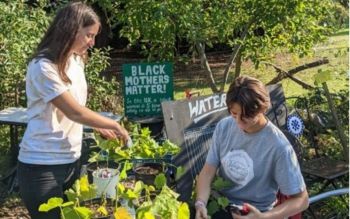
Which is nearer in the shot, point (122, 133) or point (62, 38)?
point (62, 38)

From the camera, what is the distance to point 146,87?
458 cm

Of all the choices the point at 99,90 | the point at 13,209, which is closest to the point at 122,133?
the point at 13,209

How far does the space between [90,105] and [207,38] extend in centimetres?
142

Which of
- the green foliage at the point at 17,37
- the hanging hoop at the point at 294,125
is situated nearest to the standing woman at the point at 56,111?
the hanging hoop at the point at 294,125

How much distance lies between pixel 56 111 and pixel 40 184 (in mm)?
308

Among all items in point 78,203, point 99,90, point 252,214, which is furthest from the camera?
point 99,90

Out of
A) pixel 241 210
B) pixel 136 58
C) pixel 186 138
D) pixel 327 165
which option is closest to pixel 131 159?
pixel 186 138

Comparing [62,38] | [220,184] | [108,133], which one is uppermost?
[62,38]

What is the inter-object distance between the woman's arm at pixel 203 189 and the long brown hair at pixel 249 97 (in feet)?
1.21

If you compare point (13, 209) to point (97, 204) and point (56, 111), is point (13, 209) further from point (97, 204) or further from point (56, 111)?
point (56, 111)

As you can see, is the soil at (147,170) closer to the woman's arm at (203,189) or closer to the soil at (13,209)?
the woman's arm at (203,189)

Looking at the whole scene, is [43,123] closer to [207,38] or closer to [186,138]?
[186,138]

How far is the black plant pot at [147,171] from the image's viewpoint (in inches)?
113

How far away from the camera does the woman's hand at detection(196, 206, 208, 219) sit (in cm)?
232
